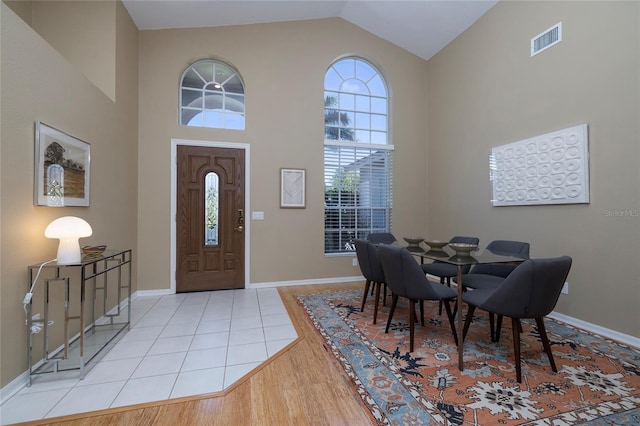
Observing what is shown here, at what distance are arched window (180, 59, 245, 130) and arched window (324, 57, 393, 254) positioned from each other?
1487mm

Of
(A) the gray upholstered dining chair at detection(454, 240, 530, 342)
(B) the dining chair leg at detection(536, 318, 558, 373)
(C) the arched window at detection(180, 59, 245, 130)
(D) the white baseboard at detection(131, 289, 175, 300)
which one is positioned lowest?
(D) the white baseboard at detection(131, 289, 175, 300)

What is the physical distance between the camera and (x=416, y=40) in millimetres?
4598

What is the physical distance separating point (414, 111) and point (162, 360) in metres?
5.16

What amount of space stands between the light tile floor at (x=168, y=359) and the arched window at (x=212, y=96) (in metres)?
2.70

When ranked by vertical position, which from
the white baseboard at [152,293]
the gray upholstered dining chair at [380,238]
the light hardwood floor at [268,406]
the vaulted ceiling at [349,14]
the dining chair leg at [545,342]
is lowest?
the light hardwood floor at [268,406]

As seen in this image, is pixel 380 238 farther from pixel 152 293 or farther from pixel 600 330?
pixel 152 293

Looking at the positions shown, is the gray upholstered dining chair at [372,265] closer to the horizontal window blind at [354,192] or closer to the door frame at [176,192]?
the horizontal window blind at [354,192]

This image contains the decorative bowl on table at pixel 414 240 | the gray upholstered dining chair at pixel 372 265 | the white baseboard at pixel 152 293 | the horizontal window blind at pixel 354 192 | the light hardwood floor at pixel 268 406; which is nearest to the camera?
the light hardwood floor at pixel 268 406

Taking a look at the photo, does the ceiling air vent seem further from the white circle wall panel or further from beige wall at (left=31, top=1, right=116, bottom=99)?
beige wall at (left=31, top=1, right=116, bottom=99)

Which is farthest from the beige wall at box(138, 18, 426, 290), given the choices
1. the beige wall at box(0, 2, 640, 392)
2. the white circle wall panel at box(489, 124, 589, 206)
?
the white circle wall panel at box(489, 124, 589, 206)

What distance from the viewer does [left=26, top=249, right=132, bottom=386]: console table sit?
189 cm

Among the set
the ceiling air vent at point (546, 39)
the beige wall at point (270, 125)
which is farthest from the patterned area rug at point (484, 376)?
the ceiling air vent at point (546, 39)

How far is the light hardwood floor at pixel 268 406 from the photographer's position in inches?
59.5

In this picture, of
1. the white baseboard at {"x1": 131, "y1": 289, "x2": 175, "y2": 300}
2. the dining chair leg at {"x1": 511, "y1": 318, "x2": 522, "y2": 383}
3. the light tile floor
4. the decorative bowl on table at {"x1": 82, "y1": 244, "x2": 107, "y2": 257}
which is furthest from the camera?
the white baseboard at {"x1": 131, "y1": 289, "x2": 175, "y2": 300}
